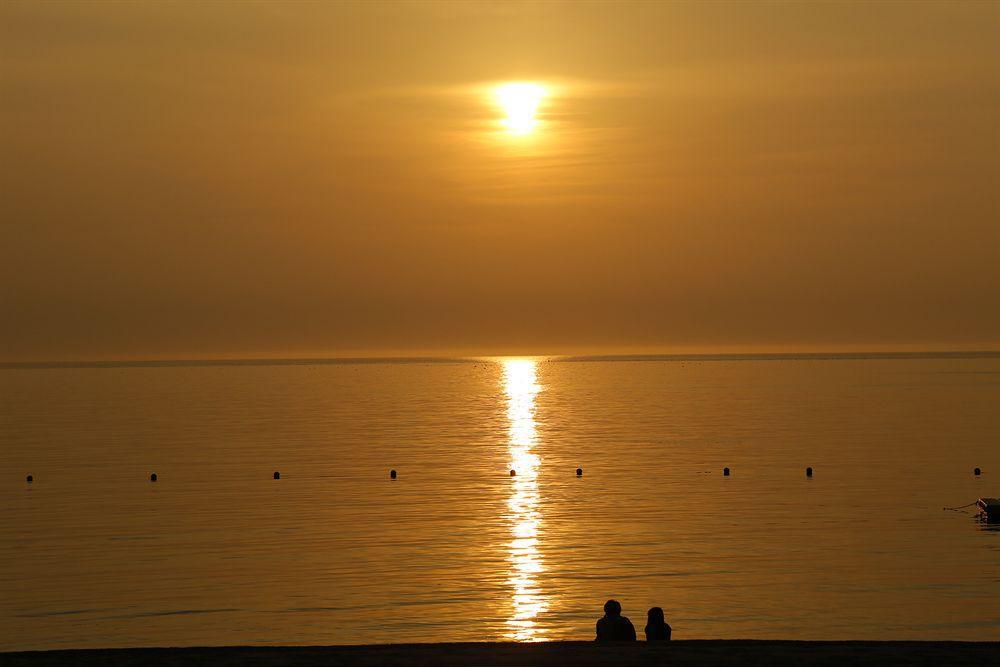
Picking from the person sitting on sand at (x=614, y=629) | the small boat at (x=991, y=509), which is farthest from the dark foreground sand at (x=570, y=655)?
the small boat at (x=991, y=509)

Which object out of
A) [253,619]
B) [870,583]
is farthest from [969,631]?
[253,619]

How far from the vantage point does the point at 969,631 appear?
34.2 meters

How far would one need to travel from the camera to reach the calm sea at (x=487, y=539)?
3616cm

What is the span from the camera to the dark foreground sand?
20203 millimetres

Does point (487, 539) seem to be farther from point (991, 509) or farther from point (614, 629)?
point (614, 629)

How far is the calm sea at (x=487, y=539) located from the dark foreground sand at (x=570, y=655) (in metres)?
12.2

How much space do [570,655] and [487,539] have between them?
101ft

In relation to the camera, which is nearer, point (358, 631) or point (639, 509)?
point (358, 631)

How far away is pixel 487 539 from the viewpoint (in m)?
51.3

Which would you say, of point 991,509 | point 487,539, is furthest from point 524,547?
point 991,509

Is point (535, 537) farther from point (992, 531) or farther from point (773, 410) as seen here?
point (773, 410)

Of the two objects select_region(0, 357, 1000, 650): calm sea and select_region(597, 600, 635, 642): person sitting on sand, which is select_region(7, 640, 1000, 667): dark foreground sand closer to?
select_region(597, 600, 635, 642): person sitting on sand

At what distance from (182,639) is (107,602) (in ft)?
18.7

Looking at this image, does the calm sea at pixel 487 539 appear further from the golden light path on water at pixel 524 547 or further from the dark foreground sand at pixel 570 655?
the dark foreground sand at pixel 570 655
